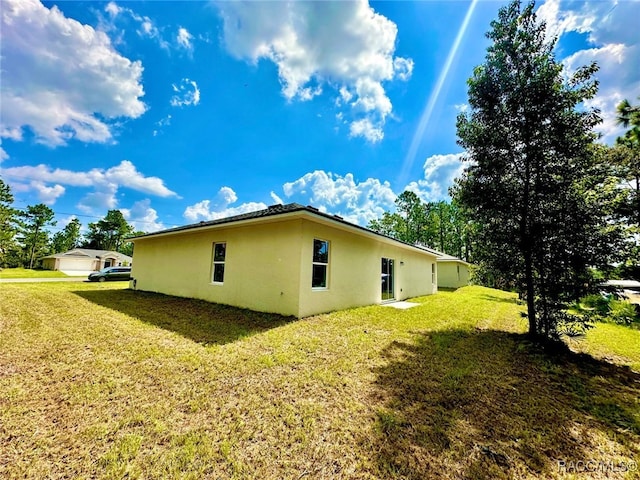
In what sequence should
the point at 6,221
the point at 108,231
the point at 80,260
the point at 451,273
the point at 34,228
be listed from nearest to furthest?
the point at 451,273, the point at 6,221, the point at 80,260, the point at 34,228, the point at 108,231

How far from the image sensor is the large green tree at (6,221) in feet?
94.4

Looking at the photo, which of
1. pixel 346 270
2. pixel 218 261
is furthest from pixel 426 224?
pixel 218 261

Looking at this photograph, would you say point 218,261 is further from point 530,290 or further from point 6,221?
point 6,221

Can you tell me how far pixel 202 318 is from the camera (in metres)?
6.66

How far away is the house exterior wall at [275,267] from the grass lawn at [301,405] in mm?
1813

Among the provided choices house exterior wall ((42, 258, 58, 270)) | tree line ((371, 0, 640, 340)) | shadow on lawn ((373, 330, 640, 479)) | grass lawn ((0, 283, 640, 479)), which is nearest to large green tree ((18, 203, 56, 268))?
house exterior wall ((42, 258, 58, 270))

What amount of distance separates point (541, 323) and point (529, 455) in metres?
4.66

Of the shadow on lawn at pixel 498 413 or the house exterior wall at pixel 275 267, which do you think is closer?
the shadow on lawn at pixel 498 413

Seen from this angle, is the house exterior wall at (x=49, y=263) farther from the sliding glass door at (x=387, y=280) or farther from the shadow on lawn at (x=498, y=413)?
the shadow on lawn at (x=498, y=413)

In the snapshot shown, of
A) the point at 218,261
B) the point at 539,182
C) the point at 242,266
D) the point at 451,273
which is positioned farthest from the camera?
the point at 451,273

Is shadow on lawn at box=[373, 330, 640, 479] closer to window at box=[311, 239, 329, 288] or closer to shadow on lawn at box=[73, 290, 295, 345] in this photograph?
shadow on lawn at box=[73, 290, 295, 345]

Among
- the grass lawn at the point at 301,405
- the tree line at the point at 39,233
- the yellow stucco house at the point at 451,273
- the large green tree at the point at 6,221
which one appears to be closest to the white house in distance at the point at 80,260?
the tree line at the point at 39,233

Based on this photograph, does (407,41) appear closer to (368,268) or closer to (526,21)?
(526,21)

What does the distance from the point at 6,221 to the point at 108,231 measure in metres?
21.0
